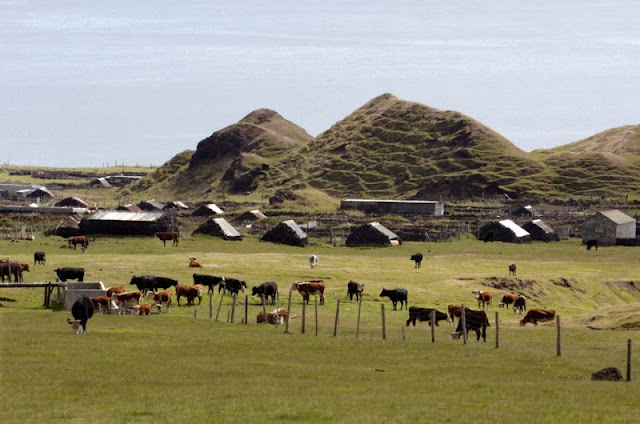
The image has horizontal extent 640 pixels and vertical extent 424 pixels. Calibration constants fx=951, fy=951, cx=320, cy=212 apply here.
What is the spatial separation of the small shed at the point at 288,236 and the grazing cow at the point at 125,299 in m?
66.6

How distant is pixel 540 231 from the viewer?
13838 cm

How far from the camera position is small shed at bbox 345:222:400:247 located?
120 metres

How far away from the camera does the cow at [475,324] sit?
43.2 metres

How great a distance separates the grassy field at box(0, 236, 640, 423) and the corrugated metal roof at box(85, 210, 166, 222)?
45154mm

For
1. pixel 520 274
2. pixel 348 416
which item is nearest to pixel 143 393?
pixel 348 416

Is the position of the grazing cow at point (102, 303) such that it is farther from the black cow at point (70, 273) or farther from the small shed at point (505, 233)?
the small shed at point (505, 233)

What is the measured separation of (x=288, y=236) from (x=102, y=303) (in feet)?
230

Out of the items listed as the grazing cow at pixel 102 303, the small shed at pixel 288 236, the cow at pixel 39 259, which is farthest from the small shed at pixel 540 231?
the grazing cow at pixel 102 303

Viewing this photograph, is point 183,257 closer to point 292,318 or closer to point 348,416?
point 292,318

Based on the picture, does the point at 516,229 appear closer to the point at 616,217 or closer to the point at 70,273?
the point at 616,217

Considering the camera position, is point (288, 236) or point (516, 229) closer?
point (288, 236)

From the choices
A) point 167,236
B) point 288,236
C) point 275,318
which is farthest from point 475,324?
point 288,236

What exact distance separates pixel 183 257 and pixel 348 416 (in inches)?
2657

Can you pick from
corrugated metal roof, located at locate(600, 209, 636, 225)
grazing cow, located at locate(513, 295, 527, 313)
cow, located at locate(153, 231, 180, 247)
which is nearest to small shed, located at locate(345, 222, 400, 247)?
cow, located at locate(153, 231, 180, 247)
